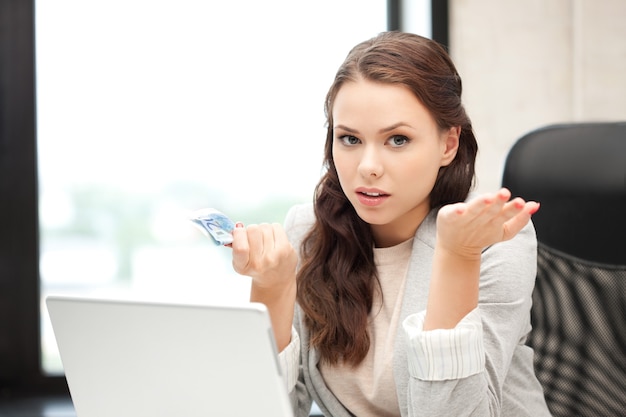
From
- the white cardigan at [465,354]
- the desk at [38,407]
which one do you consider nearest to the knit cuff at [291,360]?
the white cardigan at [465,354]

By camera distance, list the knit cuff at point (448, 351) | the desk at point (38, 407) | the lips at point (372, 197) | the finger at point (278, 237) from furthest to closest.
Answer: the desk at point (38, 407) < the lips at point (372, 197) < the finger at point (278, 237) < the knit cuff at point (448, 351)

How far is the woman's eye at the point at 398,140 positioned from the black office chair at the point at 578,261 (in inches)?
11.3

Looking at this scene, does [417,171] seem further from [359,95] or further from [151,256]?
[151,256]

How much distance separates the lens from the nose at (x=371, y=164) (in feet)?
3.66

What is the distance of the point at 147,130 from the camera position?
7.35 feet

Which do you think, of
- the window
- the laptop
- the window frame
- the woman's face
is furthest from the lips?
the window frame

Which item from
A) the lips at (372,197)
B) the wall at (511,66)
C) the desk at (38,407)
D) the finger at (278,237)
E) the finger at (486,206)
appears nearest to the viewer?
the finger at (486,206)

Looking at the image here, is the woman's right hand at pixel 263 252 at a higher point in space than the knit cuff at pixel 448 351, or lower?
higher

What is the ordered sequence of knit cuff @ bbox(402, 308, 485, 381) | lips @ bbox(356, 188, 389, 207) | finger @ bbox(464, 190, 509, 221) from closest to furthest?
1. finger @ bbox(464, 190, 509, 221)
2. knit cuff @ bbox(402, 308, 485, 381)
3. lips @ bbox(356, 188, 389, 207)

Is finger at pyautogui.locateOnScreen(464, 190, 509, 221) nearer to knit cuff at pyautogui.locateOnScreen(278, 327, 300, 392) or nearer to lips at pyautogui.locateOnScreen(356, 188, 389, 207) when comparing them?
lips at pyautogui.locateOnScreen(356, 188, 389, 207)

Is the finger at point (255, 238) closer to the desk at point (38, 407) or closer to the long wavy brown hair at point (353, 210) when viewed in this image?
the long wavy brown hair at point (353, 210)

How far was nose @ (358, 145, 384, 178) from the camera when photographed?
1114mm

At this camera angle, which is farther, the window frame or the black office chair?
the window frame

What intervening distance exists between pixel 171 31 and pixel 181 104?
8.5 inches
